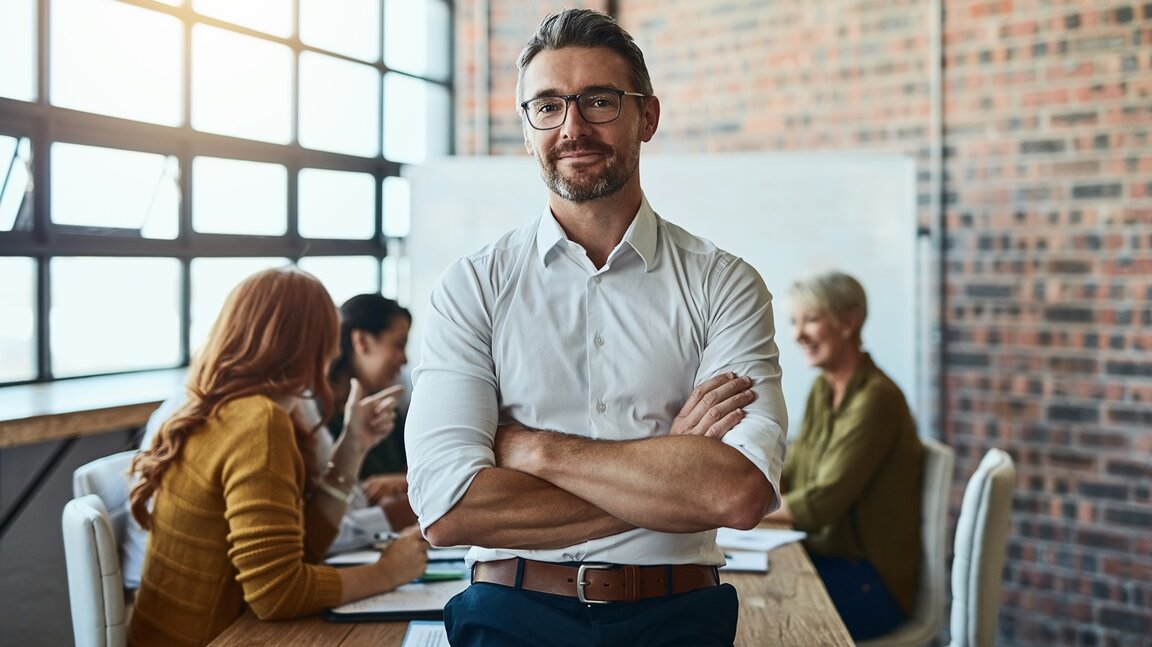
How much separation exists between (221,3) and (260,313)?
2.20 m

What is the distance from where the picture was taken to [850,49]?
172 inches

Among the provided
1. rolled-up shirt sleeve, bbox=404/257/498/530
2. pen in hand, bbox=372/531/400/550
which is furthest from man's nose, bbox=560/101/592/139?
pen in hand, bbox=372/531/400/550

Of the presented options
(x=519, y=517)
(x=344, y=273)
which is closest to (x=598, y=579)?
(x=519, y=517)

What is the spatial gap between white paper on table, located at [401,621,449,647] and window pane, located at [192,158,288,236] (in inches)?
97.1

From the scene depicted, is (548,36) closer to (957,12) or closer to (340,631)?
(340,631)

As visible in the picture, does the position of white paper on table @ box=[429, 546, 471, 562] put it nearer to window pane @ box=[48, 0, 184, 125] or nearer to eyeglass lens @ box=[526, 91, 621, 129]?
eyeglass lens @ box=[526, 91, 621, 129]

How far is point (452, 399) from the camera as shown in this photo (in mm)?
1649

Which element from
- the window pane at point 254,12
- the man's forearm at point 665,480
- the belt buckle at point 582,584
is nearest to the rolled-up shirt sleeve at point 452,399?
the man's forearm at point 665,480

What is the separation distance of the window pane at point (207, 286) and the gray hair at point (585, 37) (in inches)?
92.9

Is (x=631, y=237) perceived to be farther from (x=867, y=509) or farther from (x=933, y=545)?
(x=933, y=545)

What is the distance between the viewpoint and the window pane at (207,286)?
389 centimetres

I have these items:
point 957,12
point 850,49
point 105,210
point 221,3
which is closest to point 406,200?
point 221,3

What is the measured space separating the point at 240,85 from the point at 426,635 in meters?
2.86

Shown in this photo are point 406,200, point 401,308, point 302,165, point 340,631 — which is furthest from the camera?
point 406,200
